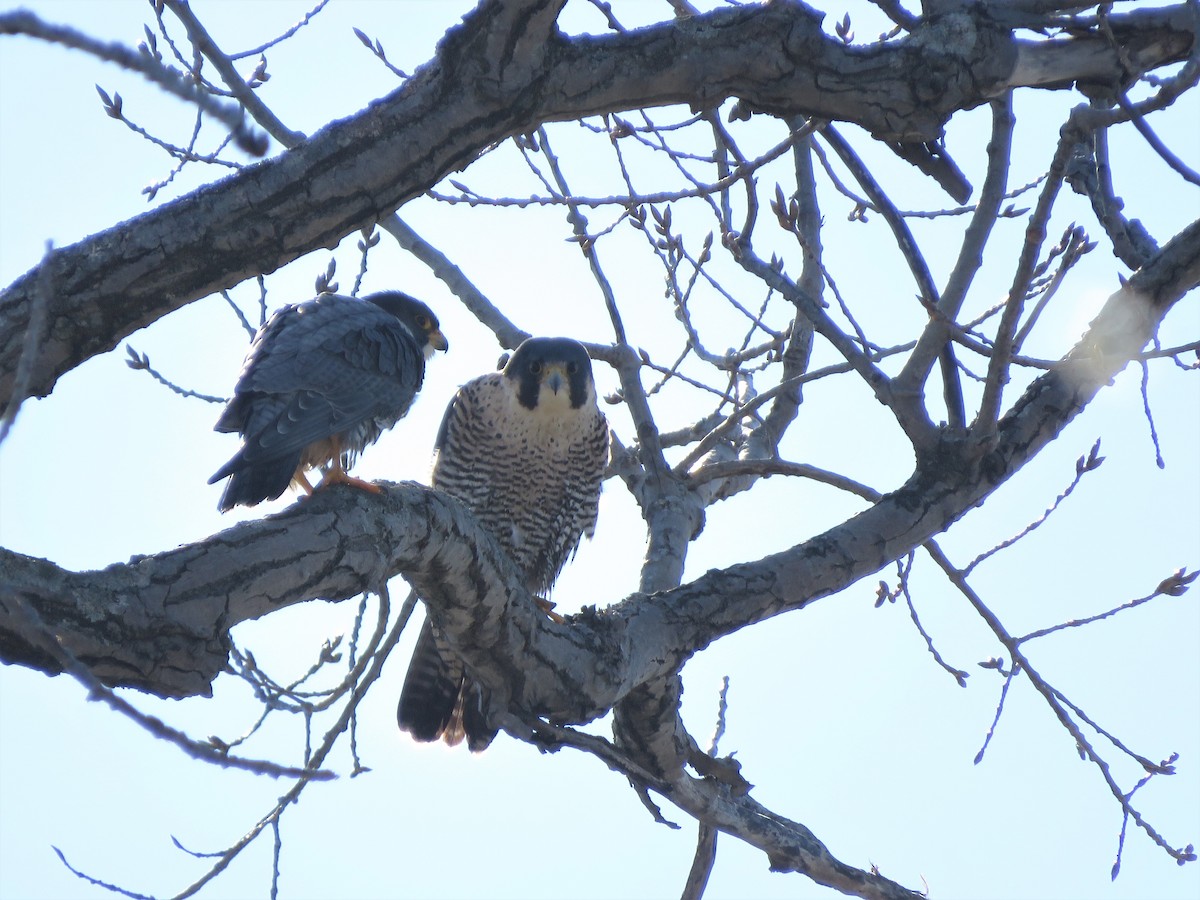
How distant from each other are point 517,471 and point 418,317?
2.42 ft

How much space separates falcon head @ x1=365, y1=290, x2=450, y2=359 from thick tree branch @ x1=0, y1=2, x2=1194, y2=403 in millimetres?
2480

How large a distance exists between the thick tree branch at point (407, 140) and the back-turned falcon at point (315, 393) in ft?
2.03

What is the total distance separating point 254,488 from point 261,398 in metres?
0.44

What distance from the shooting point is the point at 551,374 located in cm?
499

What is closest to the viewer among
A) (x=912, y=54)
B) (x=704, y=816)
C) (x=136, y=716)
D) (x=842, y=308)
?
(x=136, y=716)

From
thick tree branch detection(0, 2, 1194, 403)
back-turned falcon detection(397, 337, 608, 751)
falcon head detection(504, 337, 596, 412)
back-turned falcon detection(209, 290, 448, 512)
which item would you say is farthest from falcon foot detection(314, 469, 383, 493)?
falcon head detection(504, 337, 596, 412)

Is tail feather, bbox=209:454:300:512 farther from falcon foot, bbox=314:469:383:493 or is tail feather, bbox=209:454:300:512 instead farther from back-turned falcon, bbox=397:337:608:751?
back-turned falcon, bbox=397:337:608:751

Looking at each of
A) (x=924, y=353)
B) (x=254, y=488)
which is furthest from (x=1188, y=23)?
(x=254, y=488)

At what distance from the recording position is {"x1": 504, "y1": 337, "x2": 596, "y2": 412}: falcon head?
500 centimetres

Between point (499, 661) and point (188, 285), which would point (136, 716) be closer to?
point (188, 285)

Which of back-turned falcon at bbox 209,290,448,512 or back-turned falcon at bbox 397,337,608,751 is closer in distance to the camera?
back-turned falcon at bbox 209,290,448,512

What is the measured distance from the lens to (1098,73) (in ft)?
10.7

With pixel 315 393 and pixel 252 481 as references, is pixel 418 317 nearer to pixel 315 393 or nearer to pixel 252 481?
pixel 315 393

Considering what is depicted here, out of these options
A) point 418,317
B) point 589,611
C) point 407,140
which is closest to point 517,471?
point 418,317
